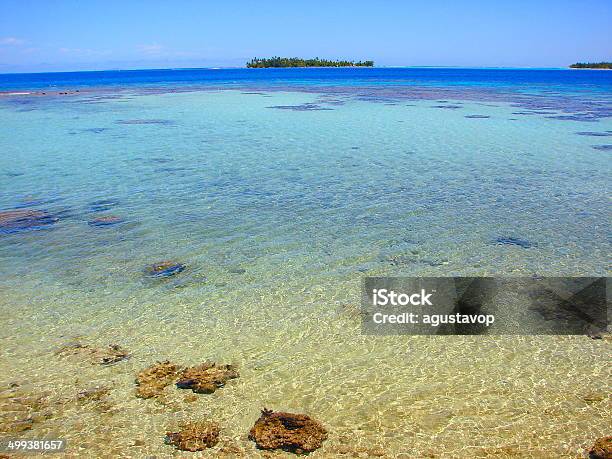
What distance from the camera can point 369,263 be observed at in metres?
10.2

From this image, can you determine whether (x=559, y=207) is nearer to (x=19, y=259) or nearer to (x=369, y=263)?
(x=369, y=263)

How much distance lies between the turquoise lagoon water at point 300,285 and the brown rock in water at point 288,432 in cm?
13

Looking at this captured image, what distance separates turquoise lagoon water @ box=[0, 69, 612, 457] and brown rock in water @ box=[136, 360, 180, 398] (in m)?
0.17

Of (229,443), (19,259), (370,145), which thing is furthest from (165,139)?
(229,443)

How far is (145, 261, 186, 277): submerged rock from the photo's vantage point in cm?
988

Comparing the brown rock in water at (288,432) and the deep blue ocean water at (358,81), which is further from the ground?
the deep blue ocean water at (358,81)

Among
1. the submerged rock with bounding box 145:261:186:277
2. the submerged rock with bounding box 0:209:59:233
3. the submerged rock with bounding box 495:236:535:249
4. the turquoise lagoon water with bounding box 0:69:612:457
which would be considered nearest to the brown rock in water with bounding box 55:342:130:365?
the turquoise lagoon water with bounding box 0:69:612:457

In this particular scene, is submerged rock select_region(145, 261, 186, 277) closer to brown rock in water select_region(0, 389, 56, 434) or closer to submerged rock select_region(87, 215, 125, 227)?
submerged rock select_region(87, 215, 125, 227)

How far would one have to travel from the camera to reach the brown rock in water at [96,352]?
7105mm

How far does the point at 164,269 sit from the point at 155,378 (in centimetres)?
372

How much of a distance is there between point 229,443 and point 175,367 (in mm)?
1739

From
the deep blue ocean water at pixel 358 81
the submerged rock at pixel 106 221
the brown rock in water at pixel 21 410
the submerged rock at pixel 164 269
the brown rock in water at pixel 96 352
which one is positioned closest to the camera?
the brown rock in water at pixel 21 410

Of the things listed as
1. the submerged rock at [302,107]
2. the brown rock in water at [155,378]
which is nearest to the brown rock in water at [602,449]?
the brown rock in water at [155,378]

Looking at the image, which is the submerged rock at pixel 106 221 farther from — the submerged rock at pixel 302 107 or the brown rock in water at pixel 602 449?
the submerged rock at pixel 302 107
